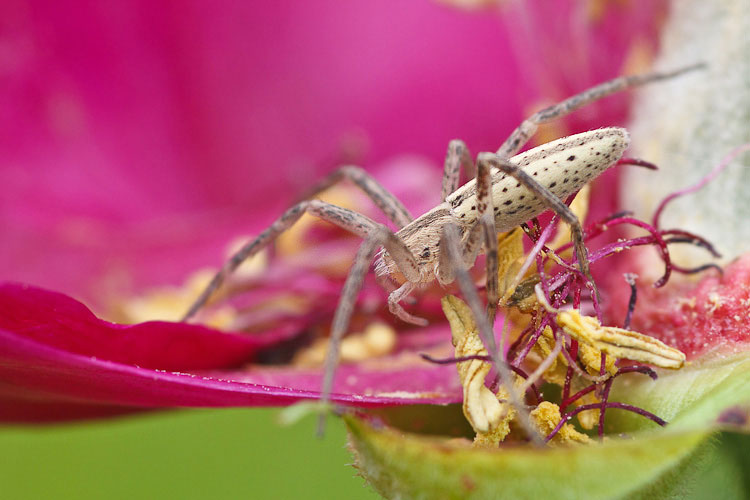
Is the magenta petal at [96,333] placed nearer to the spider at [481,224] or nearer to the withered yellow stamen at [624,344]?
the spider at [481,224]

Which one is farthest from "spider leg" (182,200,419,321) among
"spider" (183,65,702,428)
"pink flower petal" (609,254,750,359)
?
"pink flower petal" (609,254,750,359)

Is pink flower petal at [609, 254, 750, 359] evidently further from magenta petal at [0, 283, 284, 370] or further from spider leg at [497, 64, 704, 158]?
magenta petal at [0, 283, 284, 370]

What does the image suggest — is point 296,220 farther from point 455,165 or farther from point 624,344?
point 624,344

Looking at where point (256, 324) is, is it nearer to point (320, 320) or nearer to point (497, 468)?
point (320, 320)

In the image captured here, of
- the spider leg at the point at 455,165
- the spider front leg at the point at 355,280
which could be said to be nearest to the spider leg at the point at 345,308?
the spider front leg at the point at 355,280

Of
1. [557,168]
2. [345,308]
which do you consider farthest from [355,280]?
[557,168]

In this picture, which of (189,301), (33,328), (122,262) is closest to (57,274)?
(122,262)
